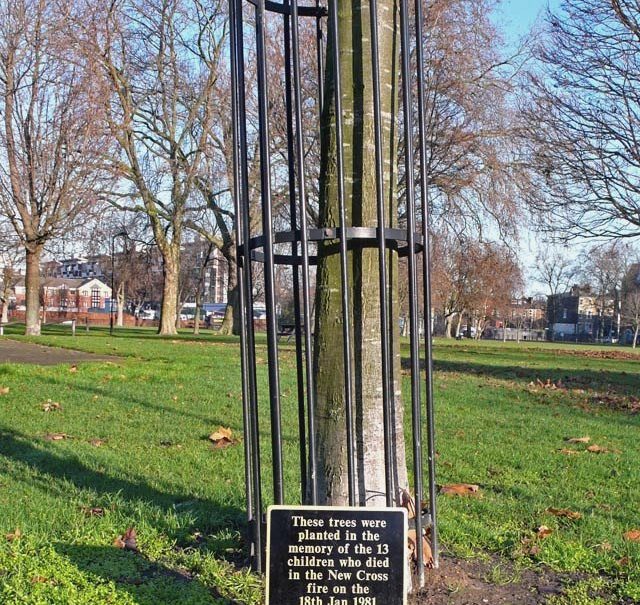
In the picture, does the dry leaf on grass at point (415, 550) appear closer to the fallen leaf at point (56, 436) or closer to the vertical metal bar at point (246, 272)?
the vertical metal bar at point (246, 272)

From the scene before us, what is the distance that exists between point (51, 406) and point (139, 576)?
17.0ft

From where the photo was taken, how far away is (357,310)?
334 centimetres

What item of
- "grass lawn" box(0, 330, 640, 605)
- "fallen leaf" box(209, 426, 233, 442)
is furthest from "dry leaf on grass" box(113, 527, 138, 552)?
"fallen leaf" box(209, 426, 233, 442)

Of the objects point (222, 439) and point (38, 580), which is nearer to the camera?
point (38, 580)

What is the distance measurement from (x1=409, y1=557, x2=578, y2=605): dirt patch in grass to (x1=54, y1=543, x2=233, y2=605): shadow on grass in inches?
36.3

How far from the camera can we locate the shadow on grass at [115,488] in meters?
4.04

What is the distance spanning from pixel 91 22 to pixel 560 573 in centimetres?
2352

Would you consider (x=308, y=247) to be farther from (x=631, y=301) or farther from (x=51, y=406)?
(x=631, y=301)

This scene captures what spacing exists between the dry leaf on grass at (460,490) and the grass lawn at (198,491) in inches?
3.3

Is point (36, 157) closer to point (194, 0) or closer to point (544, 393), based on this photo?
point (194, 0)

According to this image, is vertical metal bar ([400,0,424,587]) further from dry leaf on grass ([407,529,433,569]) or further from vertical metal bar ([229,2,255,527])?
vertical metal bar ([229,2,255,527])

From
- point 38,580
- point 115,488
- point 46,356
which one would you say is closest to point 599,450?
point 115,488

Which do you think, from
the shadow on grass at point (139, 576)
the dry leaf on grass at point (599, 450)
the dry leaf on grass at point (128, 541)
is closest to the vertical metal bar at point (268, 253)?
the shadow on grass at point (139, 576)

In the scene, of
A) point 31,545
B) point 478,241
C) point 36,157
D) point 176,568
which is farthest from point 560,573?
point 36,157
